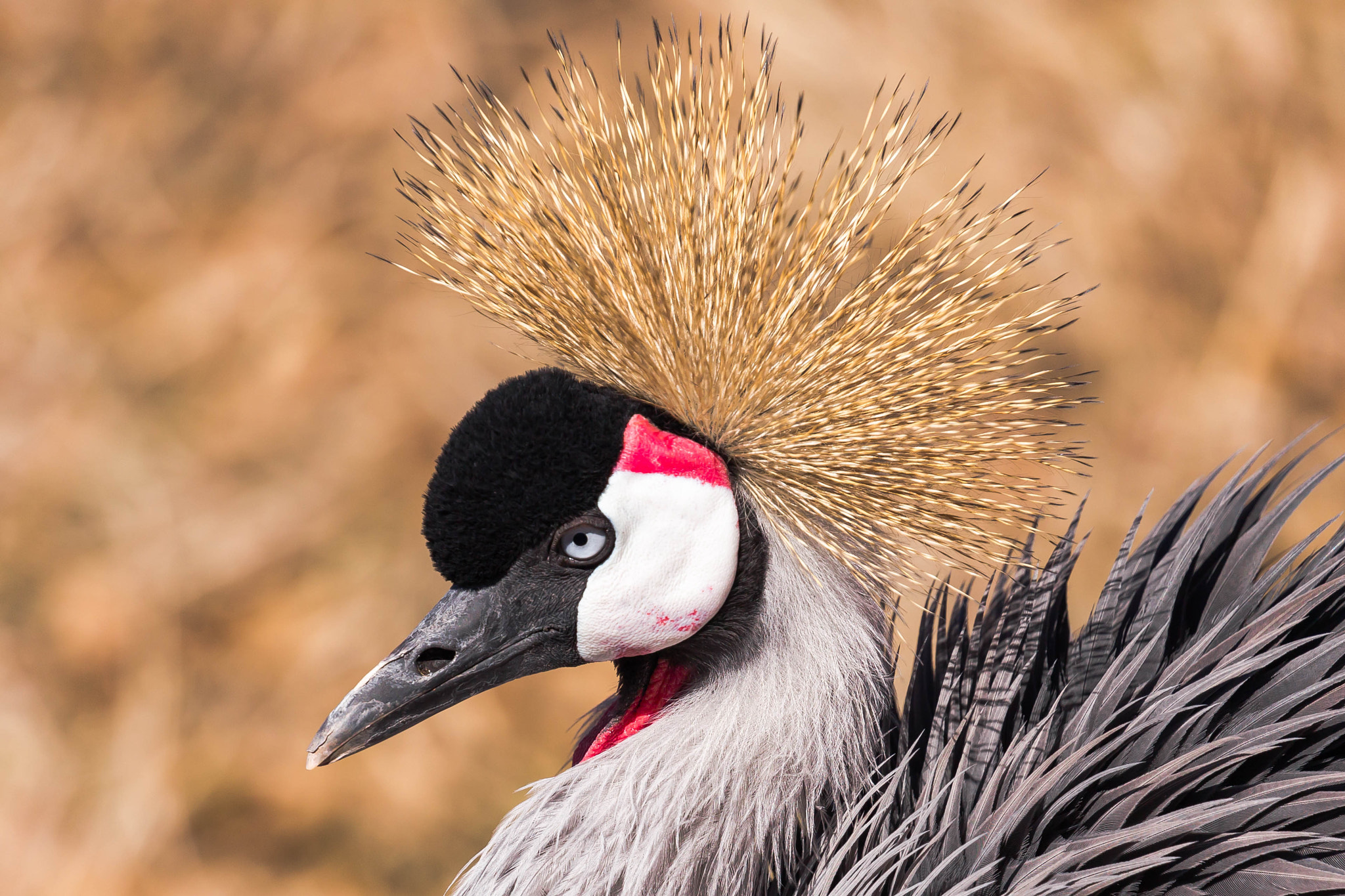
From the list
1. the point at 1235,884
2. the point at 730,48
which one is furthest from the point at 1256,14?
the point at 1235,884

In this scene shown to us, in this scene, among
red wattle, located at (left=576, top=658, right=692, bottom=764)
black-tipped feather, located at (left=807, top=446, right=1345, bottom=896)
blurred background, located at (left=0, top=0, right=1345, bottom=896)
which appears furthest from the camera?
blurred background, located at (left=0, top=0, right=1345, bottom=896)

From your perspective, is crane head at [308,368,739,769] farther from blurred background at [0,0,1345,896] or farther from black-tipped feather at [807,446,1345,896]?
blurred background at [0,0,1345,896]

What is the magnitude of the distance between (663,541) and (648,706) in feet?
0.52

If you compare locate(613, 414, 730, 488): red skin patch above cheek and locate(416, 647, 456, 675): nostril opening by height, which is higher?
locate(613, 414, 730, 488): red skin patch above cheek

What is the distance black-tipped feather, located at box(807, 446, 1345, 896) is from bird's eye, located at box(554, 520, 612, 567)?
25 cm

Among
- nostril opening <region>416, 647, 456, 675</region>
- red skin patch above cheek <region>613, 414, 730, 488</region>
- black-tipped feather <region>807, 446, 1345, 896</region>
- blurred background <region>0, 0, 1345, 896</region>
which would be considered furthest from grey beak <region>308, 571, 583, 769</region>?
blurred background <region>0, 0, 1345, 896</region>

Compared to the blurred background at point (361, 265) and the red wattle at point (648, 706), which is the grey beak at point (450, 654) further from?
the blurred background at point (361, 265)

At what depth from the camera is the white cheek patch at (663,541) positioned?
68 cm

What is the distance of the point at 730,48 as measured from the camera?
0.70 metres

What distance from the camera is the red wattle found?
757 millimetres

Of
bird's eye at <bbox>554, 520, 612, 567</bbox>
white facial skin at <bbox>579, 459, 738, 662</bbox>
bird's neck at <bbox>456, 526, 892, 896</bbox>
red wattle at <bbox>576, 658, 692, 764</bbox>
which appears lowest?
bird's neck at <bbox>456, 526, 892, 896</bbox>

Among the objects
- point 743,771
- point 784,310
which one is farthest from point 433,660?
point 784,310

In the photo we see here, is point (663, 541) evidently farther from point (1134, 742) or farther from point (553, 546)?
point (1134, 742)

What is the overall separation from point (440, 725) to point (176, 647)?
0.47 metres
